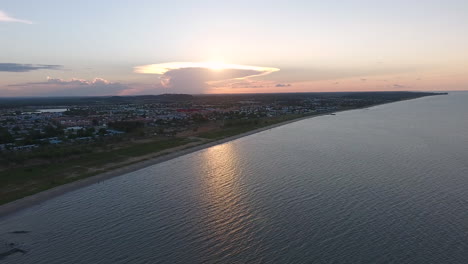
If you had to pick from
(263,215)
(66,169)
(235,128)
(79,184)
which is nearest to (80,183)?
(79,184)

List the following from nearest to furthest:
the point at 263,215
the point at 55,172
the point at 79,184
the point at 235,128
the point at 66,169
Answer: the point at 263,215 < the point at 79,184 < the point at 55,172 < the point at 66,169 < the point at 235,128

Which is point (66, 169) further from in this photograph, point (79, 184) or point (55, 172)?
point (79, 184)

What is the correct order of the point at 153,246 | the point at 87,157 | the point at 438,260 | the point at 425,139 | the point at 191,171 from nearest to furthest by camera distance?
the point at 438,260
the point at 153,246
the point at 191,171
the point at 87,157
the point at 425,139

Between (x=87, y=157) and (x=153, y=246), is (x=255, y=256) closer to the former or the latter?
(x=153, y=246)

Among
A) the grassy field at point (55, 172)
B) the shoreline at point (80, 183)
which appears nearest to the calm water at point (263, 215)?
the shoreline at point (80, 183)

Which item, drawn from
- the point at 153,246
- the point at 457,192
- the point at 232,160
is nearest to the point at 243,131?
the point at 232,160

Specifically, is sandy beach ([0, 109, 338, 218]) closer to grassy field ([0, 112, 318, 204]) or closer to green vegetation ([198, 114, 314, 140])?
grassy field ([0, 112, 318, 204])
